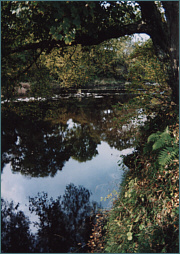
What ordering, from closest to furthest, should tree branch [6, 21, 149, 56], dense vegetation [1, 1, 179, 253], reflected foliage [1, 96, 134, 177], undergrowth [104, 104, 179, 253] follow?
1. undergrowth [104, 104, 179, 253]
2. dense vegetation [1, 1, 179, 253]
3. tree branch [6, 21, 149, 56]
4. reflected foliage [1, 96, 134, 177]

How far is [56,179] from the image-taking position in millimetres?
14328

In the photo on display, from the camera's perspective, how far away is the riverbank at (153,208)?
17.1 ft

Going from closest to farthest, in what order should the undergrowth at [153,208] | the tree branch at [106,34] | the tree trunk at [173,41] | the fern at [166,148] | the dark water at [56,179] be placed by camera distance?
the undergrowth at [153,208]
the fern at [166,148]
the tree trunk at [173,41]
the tree branch at [106,34]
the dark water at [56,179]

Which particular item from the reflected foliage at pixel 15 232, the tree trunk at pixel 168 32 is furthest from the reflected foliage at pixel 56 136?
the reflected foliage at pixel 15 232

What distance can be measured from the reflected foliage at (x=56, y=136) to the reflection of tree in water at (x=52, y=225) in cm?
389

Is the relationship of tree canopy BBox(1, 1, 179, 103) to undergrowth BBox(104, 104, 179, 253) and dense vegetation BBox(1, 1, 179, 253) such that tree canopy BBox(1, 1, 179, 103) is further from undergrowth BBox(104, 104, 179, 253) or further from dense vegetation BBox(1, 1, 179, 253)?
undergrowth BBox(104, 104, 179, 253)

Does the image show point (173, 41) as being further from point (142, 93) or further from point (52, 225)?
point (52, 225)

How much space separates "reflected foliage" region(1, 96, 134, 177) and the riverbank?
324 centimetres

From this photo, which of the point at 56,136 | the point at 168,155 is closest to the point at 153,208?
the point at 168,155

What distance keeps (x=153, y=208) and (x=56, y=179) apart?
9.18 meters

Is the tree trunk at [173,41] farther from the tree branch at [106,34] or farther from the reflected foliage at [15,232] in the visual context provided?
the reflected foliage at [15,232]

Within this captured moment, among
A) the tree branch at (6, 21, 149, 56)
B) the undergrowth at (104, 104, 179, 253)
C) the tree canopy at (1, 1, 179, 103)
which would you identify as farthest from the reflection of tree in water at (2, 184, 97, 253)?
the tree branch at (6, 21, 149, 56)

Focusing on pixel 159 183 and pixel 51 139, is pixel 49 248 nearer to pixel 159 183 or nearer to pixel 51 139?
pixel 159 183

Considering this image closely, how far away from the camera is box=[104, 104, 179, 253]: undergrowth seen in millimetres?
5207
